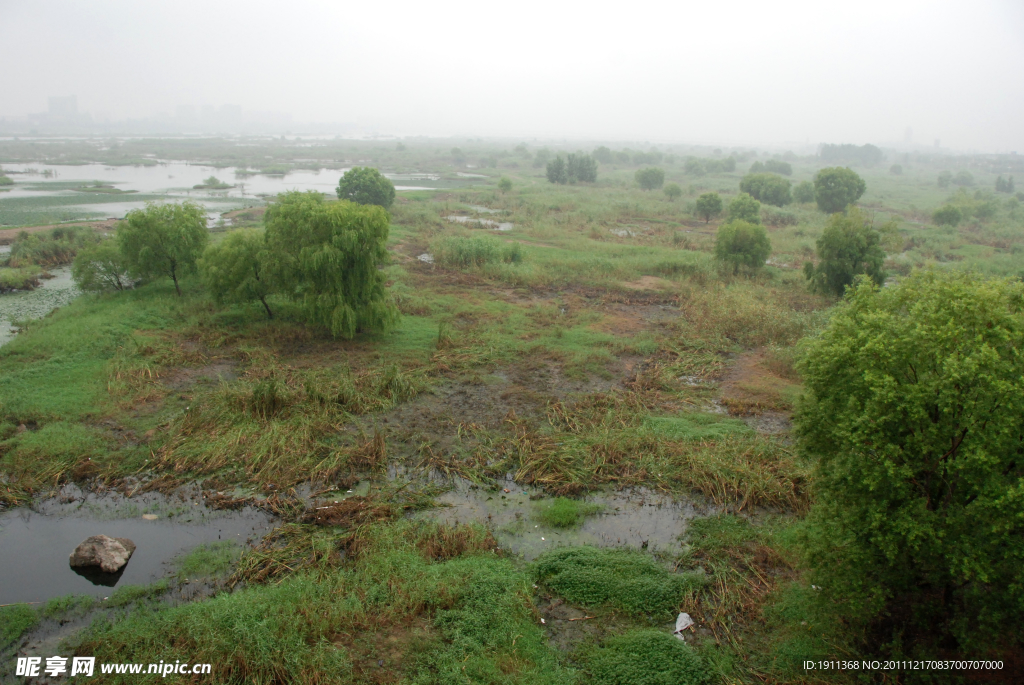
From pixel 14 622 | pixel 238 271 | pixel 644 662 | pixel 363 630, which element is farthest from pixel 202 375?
pixel 644 662

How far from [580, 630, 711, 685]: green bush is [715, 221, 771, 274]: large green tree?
25.7 m

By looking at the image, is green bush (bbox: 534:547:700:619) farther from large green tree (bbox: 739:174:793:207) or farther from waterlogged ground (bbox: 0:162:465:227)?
large green tree (bbox: 739:174:793:207)

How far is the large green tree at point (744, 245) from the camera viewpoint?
102ft

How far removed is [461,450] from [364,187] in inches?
1343

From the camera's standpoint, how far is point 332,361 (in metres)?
19.4

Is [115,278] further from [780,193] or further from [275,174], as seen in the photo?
[275,174]

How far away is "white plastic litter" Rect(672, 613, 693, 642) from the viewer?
30.5 feet

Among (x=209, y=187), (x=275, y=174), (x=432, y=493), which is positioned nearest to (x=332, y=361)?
(x=432, y=493)

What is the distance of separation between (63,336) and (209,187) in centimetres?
4706

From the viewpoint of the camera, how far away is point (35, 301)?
24266mm

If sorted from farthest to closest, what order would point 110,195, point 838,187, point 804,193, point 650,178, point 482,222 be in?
point 650,178 → point 804,193 → point 838,187 → point 110,195 → point 482,222

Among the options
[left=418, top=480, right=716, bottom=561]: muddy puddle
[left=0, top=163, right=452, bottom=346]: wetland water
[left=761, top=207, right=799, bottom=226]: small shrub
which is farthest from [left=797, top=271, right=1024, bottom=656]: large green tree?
[left=761, top=207, right=799, bottom=226]: small shrub

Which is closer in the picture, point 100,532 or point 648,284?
point 100,532

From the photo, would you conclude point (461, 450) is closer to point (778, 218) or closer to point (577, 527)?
point (577, 527)
